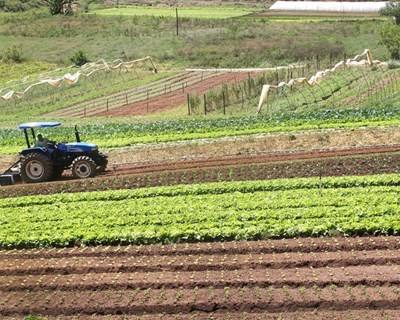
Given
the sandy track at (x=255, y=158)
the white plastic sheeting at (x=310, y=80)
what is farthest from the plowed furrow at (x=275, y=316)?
the white plastic sheeting at (x=310, y=80)

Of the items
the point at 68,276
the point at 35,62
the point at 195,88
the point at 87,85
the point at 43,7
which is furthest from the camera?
the point at 43,7

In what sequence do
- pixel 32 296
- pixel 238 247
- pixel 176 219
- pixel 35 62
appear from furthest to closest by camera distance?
pixel 35 62, pixel 176 219, pixel 238 247, pixel 32 296

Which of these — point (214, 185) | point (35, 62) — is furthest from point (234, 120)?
point (35, 62)

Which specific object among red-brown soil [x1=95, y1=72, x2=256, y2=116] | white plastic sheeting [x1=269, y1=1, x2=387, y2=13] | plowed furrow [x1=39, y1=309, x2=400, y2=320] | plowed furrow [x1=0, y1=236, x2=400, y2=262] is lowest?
red-brown soil [x1=95, y1=72, x2=256, y2=116]

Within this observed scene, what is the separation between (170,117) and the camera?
133 feet

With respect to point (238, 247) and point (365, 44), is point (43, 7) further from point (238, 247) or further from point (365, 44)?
point (238, 247)

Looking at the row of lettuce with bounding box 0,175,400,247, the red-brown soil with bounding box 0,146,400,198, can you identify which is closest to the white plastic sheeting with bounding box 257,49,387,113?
the red-brown soil with bounding box 0,146,400,198

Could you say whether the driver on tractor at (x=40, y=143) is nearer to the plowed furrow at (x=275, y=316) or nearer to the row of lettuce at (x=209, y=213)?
the row of lettuce at (x=209, y=213)

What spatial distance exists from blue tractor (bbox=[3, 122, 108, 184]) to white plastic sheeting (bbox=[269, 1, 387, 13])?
271 feet

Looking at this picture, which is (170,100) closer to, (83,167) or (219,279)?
(83,167)

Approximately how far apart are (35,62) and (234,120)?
38197mm

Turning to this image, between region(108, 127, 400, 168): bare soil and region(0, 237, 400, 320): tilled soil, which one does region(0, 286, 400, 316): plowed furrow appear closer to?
region(0, 237, 400, 320): tilled soil

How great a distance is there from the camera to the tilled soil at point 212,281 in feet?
40.9

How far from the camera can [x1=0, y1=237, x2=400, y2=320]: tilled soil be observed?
12.5m
